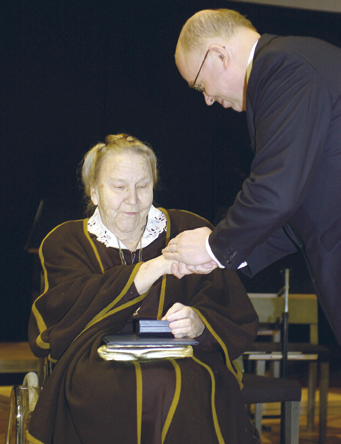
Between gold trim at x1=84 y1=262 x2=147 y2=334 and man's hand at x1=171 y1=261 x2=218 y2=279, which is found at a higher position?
man's hand at x1=171 y1=261 x2=218 y2=279

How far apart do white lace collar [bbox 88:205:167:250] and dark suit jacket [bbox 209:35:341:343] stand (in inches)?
29.0

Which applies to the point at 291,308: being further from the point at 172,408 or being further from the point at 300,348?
the point at 172,408

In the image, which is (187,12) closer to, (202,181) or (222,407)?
(202,181)

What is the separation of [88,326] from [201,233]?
1.81ft

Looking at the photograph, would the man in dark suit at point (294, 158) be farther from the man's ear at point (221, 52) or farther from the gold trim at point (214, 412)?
the gold trim at point (214, 412)

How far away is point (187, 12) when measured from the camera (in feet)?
13.8

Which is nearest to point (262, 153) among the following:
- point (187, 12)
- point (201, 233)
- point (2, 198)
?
point (201, 233)

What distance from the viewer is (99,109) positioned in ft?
13.8

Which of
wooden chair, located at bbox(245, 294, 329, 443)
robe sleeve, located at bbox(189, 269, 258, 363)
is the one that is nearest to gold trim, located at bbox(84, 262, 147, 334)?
robe sleeve, located at bbox(189, 269, 258, 363)

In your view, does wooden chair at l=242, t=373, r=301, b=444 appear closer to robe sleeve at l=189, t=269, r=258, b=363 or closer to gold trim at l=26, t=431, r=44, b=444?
robe sleeve at l=189, t=269, r=258, b=363

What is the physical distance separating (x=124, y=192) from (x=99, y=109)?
236 cm

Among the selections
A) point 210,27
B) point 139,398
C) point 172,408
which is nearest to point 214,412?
point 172,408

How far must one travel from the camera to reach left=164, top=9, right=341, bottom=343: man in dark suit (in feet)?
4.14

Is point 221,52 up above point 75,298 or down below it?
above
